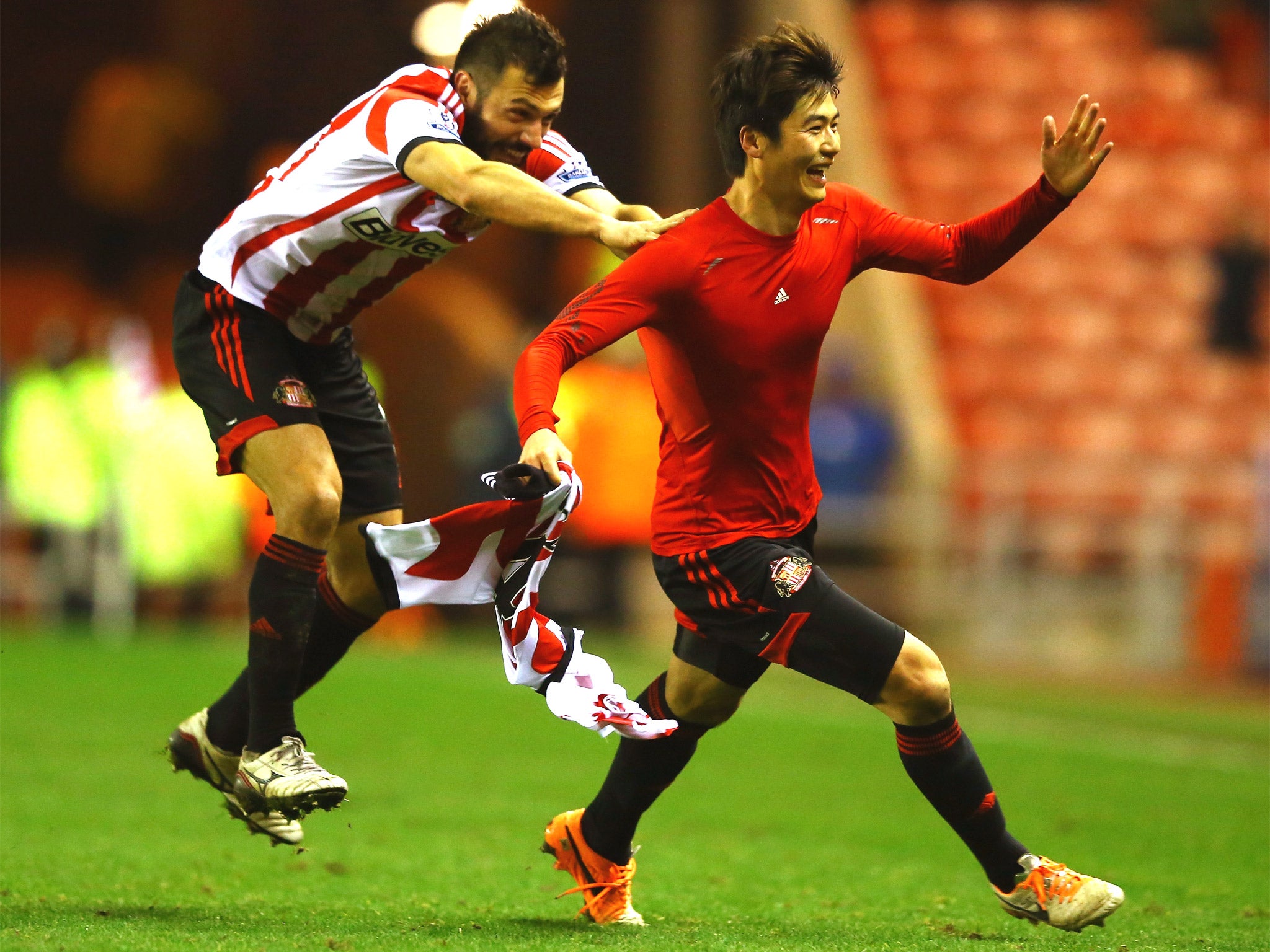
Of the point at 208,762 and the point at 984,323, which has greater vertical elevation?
the point at 984,323

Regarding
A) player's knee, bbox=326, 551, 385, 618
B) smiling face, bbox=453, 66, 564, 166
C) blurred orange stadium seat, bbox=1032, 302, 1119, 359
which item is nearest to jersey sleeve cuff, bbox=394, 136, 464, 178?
smiling face, bbox=453, 66, 564, 166

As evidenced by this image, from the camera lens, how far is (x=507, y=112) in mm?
4371

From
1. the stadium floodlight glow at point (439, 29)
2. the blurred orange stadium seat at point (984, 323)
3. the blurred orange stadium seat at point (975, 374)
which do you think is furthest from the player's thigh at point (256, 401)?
the blurred orange stadium seat at point (984, 323)

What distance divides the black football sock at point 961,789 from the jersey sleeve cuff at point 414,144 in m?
1.84

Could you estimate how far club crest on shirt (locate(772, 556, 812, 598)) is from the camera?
13.5 ft

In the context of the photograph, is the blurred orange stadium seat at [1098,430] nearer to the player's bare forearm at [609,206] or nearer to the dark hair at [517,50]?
the player's bare forearm at [609,206]

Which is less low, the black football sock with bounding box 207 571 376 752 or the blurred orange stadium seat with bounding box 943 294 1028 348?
the blurred orange stadium seat with bounding box 943 294 1028 348

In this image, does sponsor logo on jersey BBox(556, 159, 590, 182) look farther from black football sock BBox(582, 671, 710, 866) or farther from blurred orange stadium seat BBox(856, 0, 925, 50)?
blurred orange stadium seat BBox(856, 0, 925, 50)

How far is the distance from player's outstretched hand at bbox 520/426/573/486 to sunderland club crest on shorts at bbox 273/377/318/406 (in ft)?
3.34

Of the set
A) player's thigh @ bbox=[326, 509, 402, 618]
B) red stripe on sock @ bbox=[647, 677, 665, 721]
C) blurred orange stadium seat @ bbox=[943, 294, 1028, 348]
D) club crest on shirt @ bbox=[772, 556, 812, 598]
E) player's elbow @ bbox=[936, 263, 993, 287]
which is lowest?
red stripe on sock @ bbox=[647, 677, 665, 721]

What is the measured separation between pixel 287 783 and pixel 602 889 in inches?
35.0

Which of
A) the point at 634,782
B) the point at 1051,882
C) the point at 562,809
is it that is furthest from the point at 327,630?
the point at 1051,882

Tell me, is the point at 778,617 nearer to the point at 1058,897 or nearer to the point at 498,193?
the point at 1058,897

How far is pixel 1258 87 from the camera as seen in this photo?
1858cm
